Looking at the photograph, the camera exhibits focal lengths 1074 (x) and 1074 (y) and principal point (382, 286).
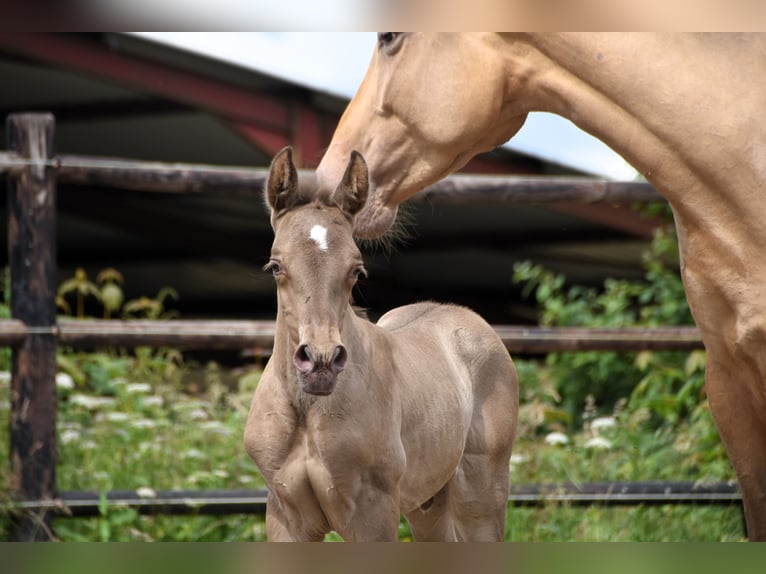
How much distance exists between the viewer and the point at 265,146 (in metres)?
6.71

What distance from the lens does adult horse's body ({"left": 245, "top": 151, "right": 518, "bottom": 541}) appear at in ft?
7.00

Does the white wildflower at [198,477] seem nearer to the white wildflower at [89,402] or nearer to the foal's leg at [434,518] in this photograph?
the white wildflower at [89,402]

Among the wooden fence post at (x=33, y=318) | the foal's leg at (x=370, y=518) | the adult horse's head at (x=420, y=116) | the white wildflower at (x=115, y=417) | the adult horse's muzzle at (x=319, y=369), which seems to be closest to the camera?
the adult horse's muzzle at (x=319, y=369)

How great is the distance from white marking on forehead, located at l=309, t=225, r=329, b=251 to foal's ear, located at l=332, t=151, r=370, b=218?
127 millimetres

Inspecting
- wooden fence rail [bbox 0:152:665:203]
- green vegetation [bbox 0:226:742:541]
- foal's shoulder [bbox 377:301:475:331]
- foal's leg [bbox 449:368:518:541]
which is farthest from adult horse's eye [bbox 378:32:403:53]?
green vegetation [bbox 0:226:742:541]

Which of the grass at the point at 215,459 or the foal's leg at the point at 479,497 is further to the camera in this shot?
the grass at the point at 215,459

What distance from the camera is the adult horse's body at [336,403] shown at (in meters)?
2.13

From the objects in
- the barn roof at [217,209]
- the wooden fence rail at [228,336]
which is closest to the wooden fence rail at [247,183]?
the wooden fence rail at [228,336]

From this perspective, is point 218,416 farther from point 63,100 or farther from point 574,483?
point 63,100

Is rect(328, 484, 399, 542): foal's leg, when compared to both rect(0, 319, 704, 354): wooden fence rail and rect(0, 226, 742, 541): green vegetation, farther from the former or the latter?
rect(0, 319, 704, 354): wooden fence rail

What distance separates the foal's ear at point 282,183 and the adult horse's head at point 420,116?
15 centimetres

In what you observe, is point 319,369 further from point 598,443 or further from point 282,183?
point 598,443

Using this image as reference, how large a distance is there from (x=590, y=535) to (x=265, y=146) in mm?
3537

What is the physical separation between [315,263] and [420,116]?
55cm
